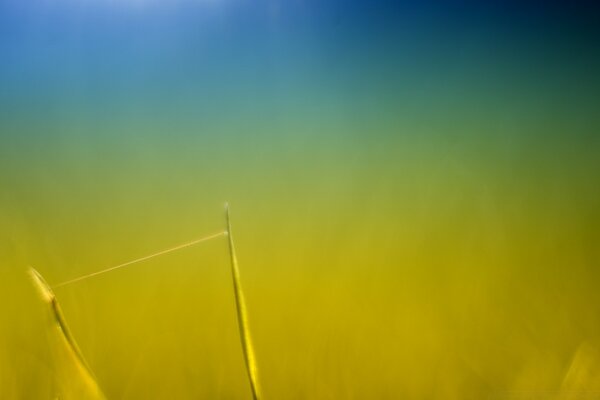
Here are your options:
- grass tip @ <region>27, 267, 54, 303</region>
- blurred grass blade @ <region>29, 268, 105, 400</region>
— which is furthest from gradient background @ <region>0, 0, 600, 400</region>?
blurred grass blade @ <region>29, 268, 105, 400</region>

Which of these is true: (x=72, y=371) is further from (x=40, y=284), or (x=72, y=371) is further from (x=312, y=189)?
(x=312, y=189)

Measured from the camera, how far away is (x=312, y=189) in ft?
2.78

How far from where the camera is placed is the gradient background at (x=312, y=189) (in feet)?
2.53

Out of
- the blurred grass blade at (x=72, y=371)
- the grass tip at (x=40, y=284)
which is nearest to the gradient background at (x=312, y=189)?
the grass tip at (x=40, y=284)

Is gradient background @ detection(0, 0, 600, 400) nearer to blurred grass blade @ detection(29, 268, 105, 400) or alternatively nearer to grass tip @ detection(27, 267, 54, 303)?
grass tip @ detection(27, 267, 54, 303)

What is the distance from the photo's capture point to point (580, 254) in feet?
2.63

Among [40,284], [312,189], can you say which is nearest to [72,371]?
[40,284]

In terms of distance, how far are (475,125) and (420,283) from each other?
32 centimetres

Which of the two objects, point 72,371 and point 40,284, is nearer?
point 72,371

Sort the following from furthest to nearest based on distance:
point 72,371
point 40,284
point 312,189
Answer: point 312,189, point 40,284, point 72,371

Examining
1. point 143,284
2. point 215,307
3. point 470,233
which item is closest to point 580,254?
point 470,233

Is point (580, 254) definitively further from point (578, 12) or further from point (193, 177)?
point (193, 177)

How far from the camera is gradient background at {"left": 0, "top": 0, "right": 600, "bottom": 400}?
2.53 ft

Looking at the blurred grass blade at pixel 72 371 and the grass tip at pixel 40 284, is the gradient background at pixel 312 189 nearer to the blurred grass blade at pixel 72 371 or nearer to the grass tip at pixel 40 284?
the grass tip at pixel 40 284
